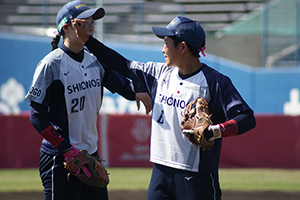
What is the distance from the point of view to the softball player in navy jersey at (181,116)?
2.78 m

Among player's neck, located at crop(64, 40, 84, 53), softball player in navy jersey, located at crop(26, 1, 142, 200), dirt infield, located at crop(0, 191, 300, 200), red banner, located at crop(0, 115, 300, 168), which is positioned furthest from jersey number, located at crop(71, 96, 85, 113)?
red banner, located at crop(0, 115, 300, 168)

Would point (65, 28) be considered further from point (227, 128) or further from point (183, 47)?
point (227, 128)

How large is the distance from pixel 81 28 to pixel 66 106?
2.14 feet

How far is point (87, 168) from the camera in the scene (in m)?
3.13

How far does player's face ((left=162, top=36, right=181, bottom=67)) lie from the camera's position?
2939 mm

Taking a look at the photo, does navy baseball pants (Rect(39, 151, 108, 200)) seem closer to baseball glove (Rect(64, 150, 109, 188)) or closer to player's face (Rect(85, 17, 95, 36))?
baseball glove (Rect(64, 150, 109, 188))

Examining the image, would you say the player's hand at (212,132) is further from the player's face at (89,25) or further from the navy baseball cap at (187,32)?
the player's face at (89,25)

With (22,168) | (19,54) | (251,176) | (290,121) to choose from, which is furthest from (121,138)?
(19,54)

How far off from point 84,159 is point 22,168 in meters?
7.78

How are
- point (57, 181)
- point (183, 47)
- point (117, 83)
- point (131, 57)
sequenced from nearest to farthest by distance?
1. point (183, 47)
2. point (57, 181)
3. point (117, 83)
4. point (131, 57)

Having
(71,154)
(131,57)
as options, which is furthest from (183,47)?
(131,57)

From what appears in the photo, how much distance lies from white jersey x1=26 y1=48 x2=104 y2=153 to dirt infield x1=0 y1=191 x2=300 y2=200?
4132 millimetres

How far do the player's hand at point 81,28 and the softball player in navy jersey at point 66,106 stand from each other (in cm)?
3

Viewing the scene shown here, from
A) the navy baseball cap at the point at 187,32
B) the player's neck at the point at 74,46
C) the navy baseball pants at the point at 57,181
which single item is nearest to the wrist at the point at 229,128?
the navy baseball cap at the point at 187,32
